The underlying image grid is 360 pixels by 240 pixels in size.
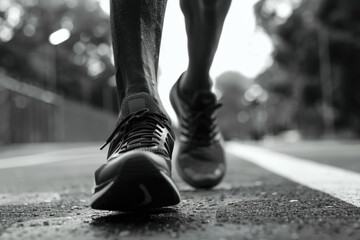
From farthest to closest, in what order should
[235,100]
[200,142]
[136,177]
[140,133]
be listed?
1. [235,100]
2. [200,142]
3. [140,133]
4. [136,177]

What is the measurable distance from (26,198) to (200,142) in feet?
2.56

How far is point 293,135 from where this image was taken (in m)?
47.5

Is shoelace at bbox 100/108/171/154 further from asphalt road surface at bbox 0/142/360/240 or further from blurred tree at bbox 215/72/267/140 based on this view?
blurred tree at bbox 215/72/267/140

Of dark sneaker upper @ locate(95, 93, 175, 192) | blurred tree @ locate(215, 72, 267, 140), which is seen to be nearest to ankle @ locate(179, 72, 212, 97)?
dark sneaker upper @ locate(95, 93, 175, 192)

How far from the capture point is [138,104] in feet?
4.83

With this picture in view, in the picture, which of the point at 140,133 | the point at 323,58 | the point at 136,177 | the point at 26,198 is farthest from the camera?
the point at 323,58

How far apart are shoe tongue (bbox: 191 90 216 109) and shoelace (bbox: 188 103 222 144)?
2 cm

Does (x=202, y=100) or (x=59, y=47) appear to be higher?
(x=59, y=47)

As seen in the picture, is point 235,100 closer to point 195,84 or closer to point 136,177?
point 195,84

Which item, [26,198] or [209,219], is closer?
[209,219]

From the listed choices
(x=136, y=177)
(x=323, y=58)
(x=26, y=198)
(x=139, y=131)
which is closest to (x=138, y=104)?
(x=139, y=131)

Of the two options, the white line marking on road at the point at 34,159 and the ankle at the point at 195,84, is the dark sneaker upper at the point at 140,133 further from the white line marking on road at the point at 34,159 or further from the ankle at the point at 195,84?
A: the white line marking on road at the point at 34,159

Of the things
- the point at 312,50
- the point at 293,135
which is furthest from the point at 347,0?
the point at 293,135

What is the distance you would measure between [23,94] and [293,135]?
1383 inches
